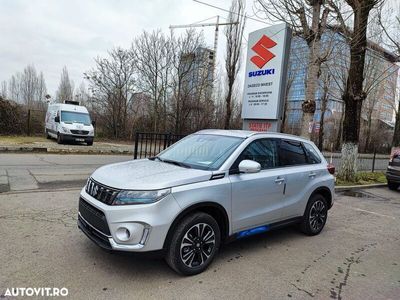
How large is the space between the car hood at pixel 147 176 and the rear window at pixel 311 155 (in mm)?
2476

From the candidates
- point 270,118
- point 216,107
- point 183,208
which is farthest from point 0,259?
point 216,107

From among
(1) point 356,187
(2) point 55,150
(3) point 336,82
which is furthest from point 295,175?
(3) point 336,82

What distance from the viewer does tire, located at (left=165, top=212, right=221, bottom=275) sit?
364cm

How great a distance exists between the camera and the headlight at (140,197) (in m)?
3.48

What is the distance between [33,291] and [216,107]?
25494 millimetres

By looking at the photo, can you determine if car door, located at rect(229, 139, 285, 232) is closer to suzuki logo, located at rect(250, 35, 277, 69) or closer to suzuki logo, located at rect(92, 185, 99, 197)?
suzuki logo, located at rect(92, 185, 99, 197)

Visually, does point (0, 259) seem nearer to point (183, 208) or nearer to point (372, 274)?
point (183, 208)

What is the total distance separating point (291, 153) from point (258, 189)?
3.99 ft

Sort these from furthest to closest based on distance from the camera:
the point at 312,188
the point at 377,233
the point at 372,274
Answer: the point at 377,233, the point at 312,188, the point at 372,274

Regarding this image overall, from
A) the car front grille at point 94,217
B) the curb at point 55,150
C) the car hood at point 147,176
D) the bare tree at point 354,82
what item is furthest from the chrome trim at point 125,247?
the curb at point 55,150

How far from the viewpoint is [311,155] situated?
227 inches

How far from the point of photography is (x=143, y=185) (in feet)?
11.6

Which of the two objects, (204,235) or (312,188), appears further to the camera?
(312,188)

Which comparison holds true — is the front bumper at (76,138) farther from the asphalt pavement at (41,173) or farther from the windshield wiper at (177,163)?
the windshield wiper at (177,163)
